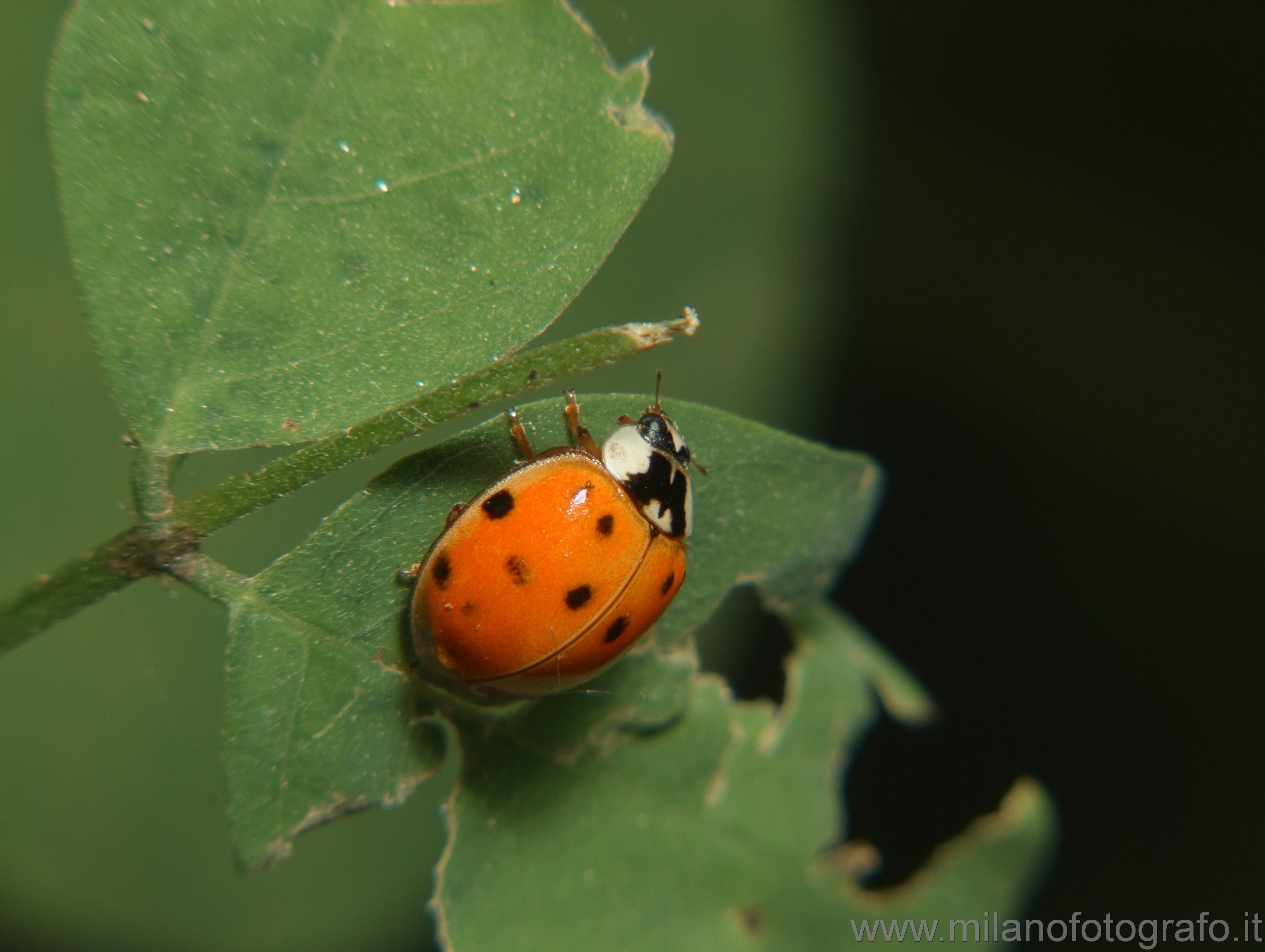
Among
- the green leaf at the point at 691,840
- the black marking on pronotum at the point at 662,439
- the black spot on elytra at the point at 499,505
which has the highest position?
the black marking on pronotum at the point at 662,439

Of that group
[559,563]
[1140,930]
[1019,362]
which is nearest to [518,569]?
[559,563]

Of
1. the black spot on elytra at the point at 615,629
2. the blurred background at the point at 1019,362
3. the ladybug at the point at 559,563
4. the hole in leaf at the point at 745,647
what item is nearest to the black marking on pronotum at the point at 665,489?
the ladybug at the point at 559,563

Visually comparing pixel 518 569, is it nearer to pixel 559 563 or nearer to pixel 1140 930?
pixel 559 563

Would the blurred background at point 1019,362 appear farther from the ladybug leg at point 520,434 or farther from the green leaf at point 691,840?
the ladybug leg at point 520,434

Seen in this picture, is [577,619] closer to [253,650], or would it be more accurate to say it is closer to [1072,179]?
[253,650]

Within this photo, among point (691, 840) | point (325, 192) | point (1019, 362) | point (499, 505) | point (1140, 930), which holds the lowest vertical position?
point (1140, 930)

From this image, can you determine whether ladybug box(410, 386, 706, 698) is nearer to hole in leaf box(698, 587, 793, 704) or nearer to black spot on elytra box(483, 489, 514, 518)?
black spot on elytra box(483, 489, 514, 518)
